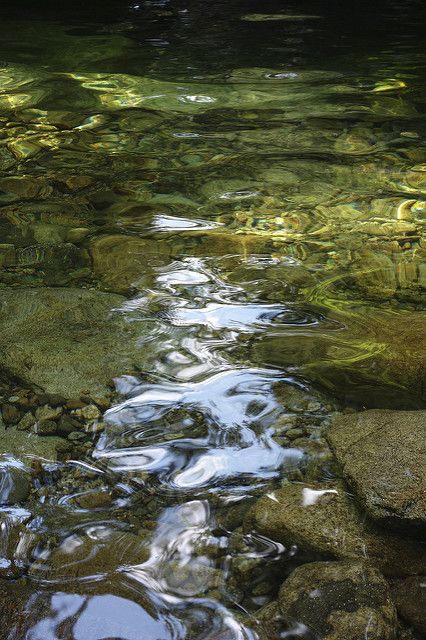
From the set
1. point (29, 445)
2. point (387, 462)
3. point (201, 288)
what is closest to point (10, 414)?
point (29, 445)

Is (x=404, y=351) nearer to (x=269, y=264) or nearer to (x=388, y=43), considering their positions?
(x=269, y=264)

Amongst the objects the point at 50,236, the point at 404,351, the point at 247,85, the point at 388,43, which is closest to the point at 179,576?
the point at 404,351

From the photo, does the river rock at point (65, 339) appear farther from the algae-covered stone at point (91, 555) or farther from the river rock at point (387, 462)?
the river rock at point (387, 462)

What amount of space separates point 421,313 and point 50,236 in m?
2.13

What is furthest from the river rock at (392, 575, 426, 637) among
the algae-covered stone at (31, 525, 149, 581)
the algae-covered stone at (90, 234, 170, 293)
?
the algae-covered stone at (90, 234, 170, 293)

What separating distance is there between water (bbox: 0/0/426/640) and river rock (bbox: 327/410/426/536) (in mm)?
158

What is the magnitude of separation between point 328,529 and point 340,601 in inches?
10.7

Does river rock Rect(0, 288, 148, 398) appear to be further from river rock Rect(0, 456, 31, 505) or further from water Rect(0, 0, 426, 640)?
river rock Rect(0, 456, 31, 505)

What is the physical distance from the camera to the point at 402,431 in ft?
7.14

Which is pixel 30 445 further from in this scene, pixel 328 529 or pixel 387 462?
pixel 387 462

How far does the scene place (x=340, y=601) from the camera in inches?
69.1

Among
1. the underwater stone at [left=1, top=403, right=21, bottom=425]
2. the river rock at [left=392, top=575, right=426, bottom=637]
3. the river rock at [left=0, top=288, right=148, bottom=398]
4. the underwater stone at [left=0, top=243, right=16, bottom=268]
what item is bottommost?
the river rock at [left=392, top=575, right=426, bottom=637]

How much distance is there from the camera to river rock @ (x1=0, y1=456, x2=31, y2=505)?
7.23 feet

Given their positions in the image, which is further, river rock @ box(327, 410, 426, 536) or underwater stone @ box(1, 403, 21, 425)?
underwater stone @ box(1, 403, 21, 425)
